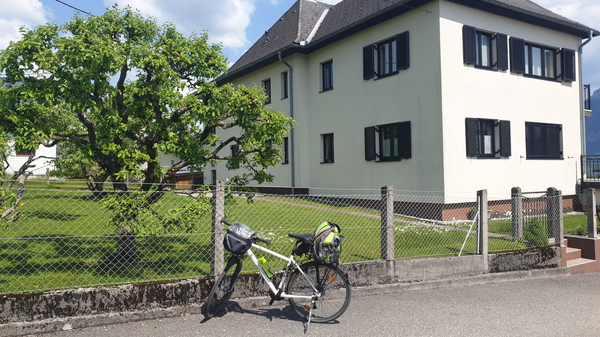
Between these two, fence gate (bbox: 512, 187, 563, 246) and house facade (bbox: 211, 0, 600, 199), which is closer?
fence gate (bbox: 512, 187, 563, 246)

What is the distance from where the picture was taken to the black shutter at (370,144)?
1573cm

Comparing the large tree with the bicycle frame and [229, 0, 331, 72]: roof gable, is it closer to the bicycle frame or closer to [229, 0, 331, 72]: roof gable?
the bicycle frame

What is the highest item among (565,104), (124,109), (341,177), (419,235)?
(565,104)

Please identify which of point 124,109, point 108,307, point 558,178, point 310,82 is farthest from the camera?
point 310,82

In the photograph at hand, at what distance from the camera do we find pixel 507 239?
9.41 meters

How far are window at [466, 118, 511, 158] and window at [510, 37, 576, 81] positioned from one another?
80.9 inches

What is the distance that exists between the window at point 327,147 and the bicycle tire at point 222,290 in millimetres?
12746

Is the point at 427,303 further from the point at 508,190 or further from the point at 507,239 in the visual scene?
the point at 508,190

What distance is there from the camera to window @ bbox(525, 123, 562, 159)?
16.1 m

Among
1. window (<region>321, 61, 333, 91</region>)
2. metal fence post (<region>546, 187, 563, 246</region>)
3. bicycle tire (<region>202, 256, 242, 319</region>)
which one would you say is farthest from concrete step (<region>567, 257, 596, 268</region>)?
window (<region>321, 61, 333, 91</region>)

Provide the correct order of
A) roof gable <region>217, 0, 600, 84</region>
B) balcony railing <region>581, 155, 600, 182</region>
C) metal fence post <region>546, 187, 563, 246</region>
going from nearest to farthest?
metal fence post <region>546, 187, 563, 246</region>, roof gable <region>217, 0, 600, 84</region>, balcony railing <region>581, 155, 600, 182</region>

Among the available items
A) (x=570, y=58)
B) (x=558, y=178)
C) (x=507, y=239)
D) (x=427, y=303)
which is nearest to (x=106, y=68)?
(x=427, y=303)

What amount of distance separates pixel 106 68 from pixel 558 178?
16.2 meters

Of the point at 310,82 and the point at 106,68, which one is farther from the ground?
the point at 310,82
